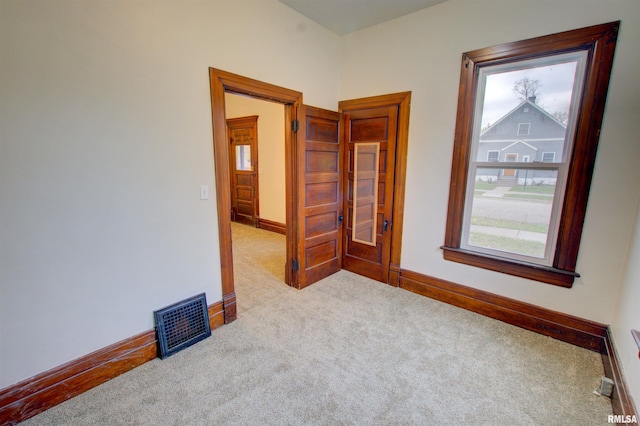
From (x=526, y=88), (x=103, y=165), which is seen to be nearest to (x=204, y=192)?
(x=103, y=165)

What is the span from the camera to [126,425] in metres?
1.59

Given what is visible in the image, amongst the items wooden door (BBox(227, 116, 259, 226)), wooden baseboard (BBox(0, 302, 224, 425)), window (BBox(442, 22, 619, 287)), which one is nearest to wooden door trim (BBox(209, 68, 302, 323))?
wooden baseboard (BBox(0, 302, 224, 425))

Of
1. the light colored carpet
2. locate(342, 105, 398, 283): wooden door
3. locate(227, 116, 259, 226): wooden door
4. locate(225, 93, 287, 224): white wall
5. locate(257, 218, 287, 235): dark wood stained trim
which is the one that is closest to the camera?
the light colored carpet

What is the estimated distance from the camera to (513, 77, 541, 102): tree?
2.40 meters

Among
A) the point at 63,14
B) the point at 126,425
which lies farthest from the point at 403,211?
the point at 63,14

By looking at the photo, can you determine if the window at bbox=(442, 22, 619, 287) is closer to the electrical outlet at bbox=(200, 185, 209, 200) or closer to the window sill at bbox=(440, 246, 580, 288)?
the window sill at bbox=(440, 246, 580, 288)

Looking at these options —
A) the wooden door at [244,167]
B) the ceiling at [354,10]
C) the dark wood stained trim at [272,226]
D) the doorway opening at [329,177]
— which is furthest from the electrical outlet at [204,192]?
the wooden door at [244,167]

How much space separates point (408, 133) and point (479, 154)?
75 centimetres

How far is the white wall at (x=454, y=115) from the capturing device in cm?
203

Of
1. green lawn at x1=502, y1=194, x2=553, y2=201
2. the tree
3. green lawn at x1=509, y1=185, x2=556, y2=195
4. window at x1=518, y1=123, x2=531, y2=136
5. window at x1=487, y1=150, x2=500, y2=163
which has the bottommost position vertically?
green lawn at x1=502, y1=194, x2=553, y2=201

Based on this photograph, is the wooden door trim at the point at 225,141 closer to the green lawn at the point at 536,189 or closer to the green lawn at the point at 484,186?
the green lawn at the point at 484,186

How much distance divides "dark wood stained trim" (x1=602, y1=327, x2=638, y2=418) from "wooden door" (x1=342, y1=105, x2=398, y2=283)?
190 cm

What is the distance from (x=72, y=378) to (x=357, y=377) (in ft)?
6.11

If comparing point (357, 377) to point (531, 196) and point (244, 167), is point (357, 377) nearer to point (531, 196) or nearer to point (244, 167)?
point (531, 196)
